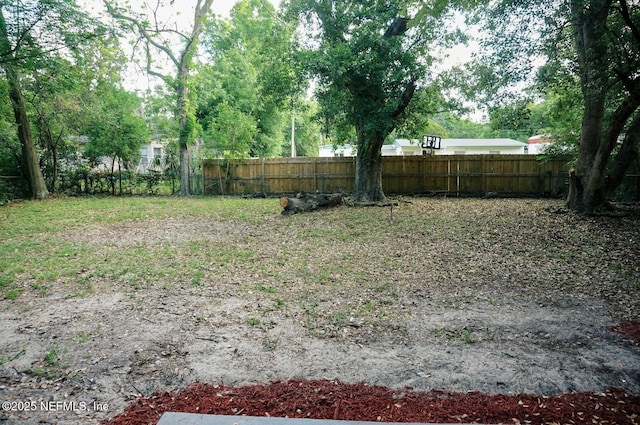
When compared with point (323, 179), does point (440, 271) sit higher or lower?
lower

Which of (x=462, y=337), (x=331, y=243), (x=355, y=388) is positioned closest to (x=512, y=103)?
(x=331, y=243)

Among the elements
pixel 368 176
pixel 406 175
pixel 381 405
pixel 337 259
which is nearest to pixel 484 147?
pixel 406 175

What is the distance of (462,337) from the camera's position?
137 inches

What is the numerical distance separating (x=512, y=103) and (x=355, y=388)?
9.66 metres

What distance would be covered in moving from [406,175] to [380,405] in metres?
15.1

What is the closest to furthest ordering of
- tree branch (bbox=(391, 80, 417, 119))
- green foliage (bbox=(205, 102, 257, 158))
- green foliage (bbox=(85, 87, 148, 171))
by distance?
tree branch (bbox=(391, 80, 417, 119)) < green foliage (bbox=(85, 87, 148, 171)) < green foliage (bbox=(205, 102, 257, 158))

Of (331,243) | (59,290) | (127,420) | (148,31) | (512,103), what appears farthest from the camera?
(148,31)

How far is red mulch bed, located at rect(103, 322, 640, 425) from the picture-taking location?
7.48 ft

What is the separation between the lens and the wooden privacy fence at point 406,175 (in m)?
15.9

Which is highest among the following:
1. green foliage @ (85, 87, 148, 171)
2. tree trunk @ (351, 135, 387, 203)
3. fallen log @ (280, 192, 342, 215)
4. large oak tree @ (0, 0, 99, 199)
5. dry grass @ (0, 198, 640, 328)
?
large oak tree @ (0, 0, 99, 199)

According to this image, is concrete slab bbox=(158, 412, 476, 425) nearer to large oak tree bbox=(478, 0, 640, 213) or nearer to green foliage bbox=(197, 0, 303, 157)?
large oak tree bbox=(478, 0, 640, 213)

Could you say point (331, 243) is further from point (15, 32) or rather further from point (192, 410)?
point (15, 32)

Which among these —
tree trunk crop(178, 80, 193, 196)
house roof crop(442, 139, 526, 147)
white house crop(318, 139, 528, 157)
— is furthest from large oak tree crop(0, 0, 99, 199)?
house roof crop(442, 139, 526, 147)

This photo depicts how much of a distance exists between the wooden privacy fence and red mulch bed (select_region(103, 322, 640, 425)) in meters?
14.7
